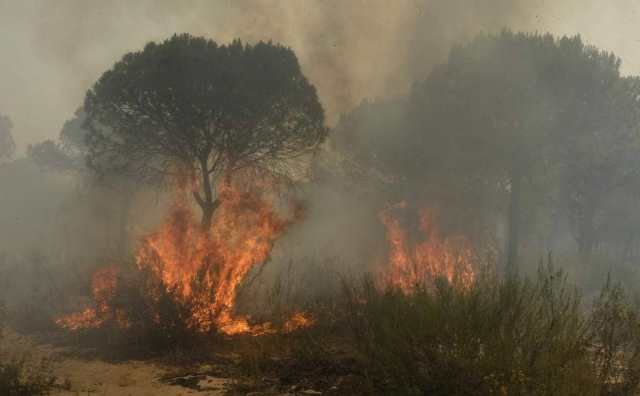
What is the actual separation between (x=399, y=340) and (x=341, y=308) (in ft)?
19.0

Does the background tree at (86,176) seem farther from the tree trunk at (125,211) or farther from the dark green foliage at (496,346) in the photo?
the dark green foliage at (496,346)

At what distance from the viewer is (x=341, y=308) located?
1326 centimetres

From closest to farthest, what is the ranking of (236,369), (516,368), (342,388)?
1. (516,368)
2. (342,388)
3. (236,369)

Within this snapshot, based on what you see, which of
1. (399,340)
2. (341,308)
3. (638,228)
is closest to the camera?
(399,340)

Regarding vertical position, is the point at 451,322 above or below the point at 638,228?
below

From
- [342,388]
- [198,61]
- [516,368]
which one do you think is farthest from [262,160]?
[516,368]

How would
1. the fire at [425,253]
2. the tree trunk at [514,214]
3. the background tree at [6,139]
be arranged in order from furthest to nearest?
the background tree at [6,139] < the tree trunk at [514,214] < the fire at [425,253]

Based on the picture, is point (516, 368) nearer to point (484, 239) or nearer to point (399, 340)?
point (399, 340)

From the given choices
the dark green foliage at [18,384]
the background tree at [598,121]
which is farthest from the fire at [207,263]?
the background tree at [598,121]

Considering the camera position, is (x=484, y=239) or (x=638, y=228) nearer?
(x=484, y=239)

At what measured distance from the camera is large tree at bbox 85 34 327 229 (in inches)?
689

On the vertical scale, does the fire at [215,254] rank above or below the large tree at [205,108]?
below

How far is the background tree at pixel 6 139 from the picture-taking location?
50.5 metres

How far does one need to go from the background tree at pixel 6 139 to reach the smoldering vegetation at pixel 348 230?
16722 millimetres
